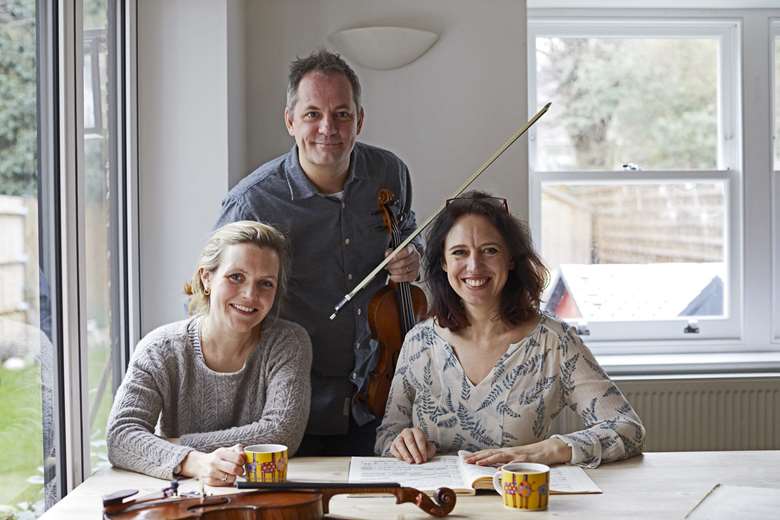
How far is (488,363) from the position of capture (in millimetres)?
2172

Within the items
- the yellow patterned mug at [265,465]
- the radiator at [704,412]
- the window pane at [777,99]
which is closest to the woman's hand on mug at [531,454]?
the yellow patterned mug at [265,465]

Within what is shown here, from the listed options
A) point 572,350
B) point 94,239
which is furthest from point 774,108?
point 94,239

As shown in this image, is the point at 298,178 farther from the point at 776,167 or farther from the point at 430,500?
the point at 776,167

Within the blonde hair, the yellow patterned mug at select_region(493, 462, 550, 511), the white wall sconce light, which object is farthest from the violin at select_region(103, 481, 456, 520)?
the white wall sconce light

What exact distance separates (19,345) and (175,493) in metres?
0.59

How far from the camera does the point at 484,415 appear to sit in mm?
2133

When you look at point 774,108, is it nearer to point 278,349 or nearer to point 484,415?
point 484,415

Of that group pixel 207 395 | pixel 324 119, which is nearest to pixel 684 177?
pixel 324 119

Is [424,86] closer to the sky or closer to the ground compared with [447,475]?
closer to the sky

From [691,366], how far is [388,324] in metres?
1.75

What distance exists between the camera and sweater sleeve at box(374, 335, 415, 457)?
2176 mm

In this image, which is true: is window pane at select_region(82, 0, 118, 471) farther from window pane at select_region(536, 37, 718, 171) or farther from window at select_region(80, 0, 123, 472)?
window pane at select_region(536, 37, 718, 171)

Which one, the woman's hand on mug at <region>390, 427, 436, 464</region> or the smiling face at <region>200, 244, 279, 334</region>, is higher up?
the smiling face at <region>200, 244, 279, 334</region>

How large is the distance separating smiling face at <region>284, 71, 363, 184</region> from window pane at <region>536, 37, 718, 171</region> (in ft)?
5.35
